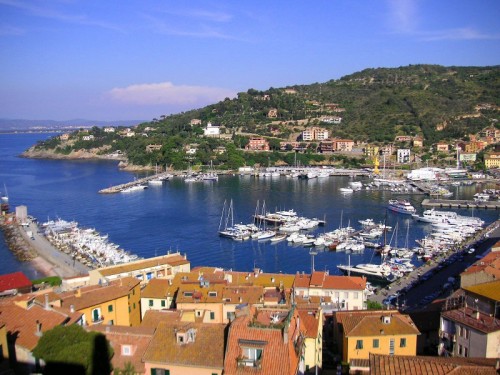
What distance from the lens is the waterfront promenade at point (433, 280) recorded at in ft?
46.2

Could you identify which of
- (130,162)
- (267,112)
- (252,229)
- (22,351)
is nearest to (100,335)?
(22,351)

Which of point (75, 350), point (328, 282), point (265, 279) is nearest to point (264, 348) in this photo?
point (75, 350)

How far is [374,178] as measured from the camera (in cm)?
4150

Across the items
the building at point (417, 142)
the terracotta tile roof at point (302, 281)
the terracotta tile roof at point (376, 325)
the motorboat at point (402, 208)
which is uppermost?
the building at point (417, 142)

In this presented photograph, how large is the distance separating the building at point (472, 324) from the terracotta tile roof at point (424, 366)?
66.8 inches

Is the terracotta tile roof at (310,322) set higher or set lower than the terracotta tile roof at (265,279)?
higher

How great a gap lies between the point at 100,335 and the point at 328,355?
4774 mm

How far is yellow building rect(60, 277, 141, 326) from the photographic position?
8441 mm

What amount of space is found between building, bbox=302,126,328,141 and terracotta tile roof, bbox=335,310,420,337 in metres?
46.8

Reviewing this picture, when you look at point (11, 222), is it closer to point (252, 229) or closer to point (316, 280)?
point (252, 229)

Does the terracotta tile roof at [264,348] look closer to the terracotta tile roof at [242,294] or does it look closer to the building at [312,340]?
the building at [312,340]

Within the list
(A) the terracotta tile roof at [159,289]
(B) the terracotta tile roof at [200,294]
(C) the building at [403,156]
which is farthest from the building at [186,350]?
(C) the building at [403,156]

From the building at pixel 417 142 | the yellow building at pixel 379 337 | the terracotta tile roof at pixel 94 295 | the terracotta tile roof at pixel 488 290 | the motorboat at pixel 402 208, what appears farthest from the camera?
the building at pixel 417 142

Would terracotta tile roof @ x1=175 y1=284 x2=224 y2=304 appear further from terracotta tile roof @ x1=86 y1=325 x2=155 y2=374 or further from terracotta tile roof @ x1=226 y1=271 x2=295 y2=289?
terracotta tile roof @ x1=86 y1=325 x2=155 y2=374
